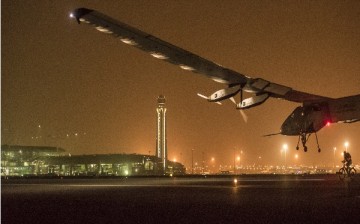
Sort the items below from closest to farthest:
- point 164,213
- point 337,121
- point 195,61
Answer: point 164,213 → point 195,61 → point 337,121

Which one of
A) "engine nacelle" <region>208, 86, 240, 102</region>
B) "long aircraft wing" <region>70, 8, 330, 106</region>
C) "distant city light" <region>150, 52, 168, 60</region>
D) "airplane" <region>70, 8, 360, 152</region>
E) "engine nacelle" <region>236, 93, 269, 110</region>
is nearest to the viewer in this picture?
"long aircraft wing" <region>70, 8, 330, 106</region>

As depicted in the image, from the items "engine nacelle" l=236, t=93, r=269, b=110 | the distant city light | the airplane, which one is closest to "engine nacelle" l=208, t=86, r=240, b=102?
the airplane

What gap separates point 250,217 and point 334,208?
12.1ft

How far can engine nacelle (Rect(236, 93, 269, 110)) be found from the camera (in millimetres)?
29078

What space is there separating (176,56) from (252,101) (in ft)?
17.8

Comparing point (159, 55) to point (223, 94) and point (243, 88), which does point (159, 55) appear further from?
point (243, 88)

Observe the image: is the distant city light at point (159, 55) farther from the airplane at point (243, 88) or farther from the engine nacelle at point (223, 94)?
the engine nacelle at point (223, 94)

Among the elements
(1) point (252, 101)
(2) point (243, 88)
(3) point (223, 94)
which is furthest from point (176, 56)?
(1) point (252, 101)

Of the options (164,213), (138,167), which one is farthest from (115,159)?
(164,213)

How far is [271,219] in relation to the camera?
13320 millimetres

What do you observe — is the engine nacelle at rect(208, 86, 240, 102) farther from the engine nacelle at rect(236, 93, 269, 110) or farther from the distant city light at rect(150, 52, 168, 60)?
the distant city light at rect(150, 52, 168, 60)

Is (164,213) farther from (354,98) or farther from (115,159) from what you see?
(115,159)

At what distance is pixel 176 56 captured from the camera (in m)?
26.8

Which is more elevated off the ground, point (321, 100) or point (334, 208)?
point (321, 100)
